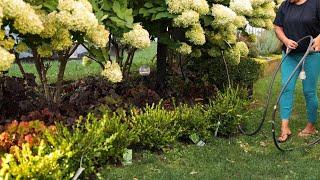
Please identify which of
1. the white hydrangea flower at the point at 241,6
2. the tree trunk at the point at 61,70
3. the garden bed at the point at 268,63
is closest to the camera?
the tree trunk at the point at 61,70

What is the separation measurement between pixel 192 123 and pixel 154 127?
0.62 meters

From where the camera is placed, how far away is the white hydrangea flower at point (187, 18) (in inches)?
243

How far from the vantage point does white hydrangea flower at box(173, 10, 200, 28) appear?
617 centimetres

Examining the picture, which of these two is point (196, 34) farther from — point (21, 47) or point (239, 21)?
point (21, 47)

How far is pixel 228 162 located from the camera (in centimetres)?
563

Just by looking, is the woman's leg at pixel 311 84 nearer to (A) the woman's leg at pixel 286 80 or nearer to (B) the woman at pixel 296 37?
(B) the woman at pixel 296 37

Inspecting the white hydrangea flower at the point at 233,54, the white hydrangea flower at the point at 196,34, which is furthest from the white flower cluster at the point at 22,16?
the white hydrangea flower at the point at 233,54

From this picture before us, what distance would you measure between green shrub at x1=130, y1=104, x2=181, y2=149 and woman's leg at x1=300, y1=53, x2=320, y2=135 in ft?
5.46

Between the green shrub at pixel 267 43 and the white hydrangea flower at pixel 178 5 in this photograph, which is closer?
the white hydrangea flower at pixel 178 5

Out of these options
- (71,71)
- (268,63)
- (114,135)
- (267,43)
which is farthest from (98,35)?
(267,43)

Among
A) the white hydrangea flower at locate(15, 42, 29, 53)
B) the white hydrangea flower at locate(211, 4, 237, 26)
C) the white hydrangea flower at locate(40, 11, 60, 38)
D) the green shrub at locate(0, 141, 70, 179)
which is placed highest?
the white hydrangea flower at locate(211, 4, 237, 26)

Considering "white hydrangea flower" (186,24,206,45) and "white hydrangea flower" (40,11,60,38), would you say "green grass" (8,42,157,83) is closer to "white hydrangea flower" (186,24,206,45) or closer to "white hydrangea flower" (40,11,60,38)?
"white hydrangea flower" (186,24,206,45)

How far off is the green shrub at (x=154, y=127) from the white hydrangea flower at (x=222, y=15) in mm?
1368

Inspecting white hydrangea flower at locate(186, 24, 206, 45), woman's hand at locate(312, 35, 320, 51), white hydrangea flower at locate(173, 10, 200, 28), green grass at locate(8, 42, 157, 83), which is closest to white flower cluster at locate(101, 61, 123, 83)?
white hydrangea flower at locate(173, 10, 200, 28)
